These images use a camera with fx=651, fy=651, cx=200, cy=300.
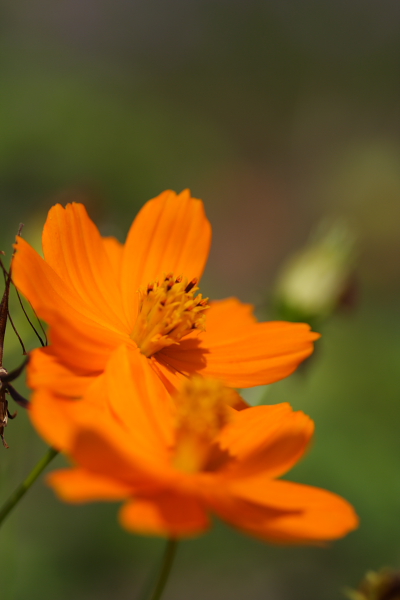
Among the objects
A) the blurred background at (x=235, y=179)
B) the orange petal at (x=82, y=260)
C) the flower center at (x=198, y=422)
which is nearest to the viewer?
the flower center at (x=198, y=422)

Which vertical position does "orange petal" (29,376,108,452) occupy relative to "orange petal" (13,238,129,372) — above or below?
below

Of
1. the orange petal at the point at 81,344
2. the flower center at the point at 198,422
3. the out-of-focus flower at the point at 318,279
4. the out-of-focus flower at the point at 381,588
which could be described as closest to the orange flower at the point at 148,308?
the orange petal at the point at 81,344

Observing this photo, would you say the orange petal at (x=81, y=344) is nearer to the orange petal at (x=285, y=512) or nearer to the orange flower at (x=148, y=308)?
the orange flower at (x=148, y=308)

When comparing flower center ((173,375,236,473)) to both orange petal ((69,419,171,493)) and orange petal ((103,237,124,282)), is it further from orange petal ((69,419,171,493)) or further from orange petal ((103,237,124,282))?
orange petal ((103,237,124,282))

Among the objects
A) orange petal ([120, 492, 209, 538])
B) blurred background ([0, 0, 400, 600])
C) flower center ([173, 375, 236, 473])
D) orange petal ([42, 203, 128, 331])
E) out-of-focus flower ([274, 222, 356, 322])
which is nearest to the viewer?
orange petal ([120, 492, 209, 538])

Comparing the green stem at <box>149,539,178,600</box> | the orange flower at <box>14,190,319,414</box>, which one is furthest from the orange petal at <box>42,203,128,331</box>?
the green stem at <box>149,539,178,600</box>

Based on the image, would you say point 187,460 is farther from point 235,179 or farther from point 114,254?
point 235,179

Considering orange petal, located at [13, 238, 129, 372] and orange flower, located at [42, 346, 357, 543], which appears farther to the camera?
orange petal, located at [13, 238, 129, 372]

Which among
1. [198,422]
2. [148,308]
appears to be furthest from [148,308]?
[198,422]
